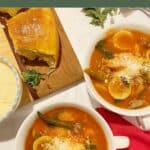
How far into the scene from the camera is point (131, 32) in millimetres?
1324

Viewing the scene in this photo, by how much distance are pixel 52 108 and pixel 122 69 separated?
17 centimetres

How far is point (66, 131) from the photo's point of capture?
4.08 feet

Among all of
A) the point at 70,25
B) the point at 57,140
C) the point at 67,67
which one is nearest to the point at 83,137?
the point at 57,140

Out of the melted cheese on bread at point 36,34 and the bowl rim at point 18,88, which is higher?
the melted cheese on bread at point 36,34

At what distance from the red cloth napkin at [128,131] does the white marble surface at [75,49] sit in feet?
0.14

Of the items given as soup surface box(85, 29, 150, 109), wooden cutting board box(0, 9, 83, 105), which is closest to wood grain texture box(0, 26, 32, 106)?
wooden cutting board box(0, 9, 83, 105)

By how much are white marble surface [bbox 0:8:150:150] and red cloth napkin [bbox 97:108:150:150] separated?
0.04 meters

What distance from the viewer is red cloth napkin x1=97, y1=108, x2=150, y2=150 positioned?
1275 mm

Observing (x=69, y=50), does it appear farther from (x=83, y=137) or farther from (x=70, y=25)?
(x=83, y=137)

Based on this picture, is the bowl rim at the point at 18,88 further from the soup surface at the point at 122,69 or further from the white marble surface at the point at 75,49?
the soup surface at the point at 122,69

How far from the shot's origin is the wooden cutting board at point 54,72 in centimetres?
130

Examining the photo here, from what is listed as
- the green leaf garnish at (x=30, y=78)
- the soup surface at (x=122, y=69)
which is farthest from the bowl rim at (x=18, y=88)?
the soup surface at (x=122, y=69)

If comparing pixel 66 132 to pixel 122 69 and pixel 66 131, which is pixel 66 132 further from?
pixel 122 69

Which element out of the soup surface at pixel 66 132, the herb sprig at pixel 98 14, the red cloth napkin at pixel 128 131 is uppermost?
the herb sprig at pixel 98 14
